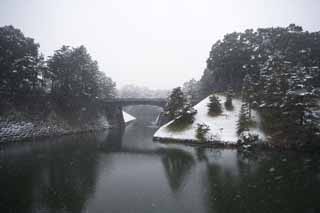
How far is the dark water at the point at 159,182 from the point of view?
33.8ft

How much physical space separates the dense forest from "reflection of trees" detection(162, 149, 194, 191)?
13.5 metres

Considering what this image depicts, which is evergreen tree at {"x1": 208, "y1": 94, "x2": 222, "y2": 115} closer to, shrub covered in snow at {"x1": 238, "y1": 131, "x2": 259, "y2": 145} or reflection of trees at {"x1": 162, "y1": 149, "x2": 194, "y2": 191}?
shrub covered in snow at {"x1": 238, "y1": 131, "x2": 259, "y2": 145}

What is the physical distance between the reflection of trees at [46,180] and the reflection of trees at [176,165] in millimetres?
6070

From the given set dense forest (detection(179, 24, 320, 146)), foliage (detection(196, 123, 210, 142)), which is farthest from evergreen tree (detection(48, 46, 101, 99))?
dense forest (detection(179, 24, 320, 146))

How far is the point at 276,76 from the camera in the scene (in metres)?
28.2

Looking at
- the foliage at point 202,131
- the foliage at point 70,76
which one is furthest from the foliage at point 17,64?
the foliage at point 202,131

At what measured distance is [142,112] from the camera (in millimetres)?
107625

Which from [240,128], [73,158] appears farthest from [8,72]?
[240,128]

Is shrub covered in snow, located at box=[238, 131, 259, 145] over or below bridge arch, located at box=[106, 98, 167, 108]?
below

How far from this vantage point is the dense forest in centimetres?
2325

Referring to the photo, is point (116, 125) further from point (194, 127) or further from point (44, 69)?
point (194, 127)

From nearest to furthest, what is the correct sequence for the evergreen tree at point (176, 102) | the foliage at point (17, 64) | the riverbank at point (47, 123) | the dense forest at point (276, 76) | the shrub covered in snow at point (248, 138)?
the dense forest at point (276, 76) → the shrub covered in snow at point (248, 138) → the riverbank at point (47, 123) → the foliage at point (17, 64) → the evergreen tree at point (176, 102)

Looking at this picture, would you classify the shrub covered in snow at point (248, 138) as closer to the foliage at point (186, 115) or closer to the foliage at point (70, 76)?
the foliage at point (186, 115)

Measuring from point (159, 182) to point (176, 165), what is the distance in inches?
181
